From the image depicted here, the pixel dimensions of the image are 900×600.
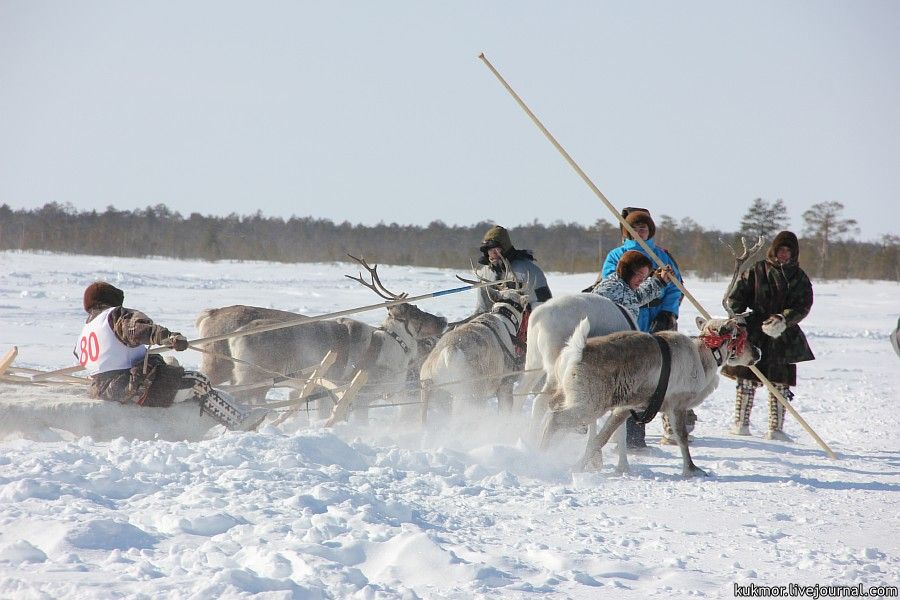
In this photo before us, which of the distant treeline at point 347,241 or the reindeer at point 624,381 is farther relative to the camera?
the distant treeline at point 347,241

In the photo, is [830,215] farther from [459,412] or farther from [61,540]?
[61,540]

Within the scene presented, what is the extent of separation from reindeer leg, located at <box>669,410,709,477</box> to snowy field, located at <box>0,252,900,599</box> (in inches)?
4.6

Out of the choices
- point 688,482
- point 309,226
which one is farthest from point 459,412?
point 309,226

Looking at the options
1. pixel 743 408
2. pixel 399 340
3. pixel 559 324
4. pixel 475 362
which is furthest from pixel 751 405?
pixel 399 340

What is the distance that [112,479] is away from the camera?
427cm

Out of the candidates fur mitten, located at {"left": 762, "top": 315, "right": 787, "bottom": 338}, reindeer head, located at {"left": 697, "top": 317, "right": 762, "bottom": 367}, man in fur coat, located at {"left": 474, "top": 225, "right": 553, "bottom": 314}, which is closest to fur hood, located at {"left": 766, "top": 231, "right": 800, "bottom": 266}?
fur mitten, located at {"left": 762, "top": 315, "right": 787, "bottom": 338}

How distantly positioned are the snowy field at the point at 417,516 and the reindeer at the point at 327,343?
0.83m

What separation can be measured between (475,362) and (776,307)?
2806mm

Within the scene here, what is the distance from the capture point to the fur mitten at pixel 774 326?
729cm

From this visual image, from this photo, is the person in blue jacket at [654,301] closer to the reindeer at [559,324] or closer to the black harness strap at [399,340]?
the reindeer at [559,324]

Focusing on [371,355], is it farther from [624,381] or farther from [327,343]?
[624,381]

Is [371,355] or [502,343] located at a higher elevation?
[502,343]

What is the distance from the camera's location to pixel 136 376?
5.74 m

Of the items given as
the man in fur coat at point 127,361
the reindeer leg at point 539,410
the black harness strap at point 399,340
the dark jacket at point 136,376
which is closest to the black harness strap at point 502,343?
the black harness strap at point 399,340
